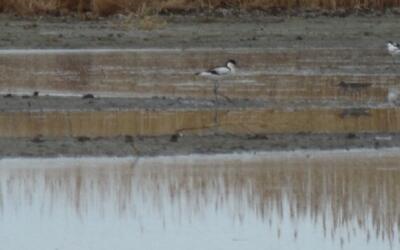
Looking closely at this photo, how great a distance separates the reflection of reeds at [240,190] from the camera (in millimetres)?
11203

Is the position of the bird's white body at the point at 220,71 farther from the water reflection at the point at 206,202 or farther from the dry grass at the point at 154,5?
the dry grass at the point at 154,5

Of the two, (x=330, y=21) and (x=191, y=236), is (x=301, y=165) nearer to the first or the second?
(x=191, y=236)

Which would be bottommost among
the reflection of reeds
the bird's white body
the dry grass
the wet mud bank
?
the dry grass

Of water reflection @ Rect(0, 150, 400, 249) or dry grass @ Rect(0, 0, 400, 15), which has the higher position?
water reflection @ Rect(0, 150, 400, 249)

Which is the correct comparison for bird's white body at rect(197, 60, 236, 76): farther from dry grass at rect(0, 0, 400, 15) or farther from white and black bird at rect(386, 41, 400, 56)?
dry grass at rect(0, 0, 400, 15)

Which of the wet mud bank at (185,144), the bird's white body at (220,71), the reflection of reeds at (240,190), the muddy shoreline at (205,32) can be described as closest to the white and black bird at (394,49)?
the muddy shoreline at (205,32)

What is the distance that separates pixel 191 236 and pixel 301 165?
3106 mm

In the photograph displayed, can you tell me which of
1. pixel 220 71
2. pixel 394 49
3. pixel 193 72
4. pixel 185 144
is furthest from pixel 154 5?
pixel 185 144

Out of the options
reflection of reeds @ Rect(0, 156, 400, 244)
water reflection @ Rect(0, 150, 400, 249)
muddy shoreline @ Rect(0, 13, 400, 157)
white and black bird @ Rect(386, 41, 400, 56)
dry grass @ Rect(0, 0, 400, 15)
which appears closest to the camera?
water reflection @ Rect(0, 150, 400, 249)

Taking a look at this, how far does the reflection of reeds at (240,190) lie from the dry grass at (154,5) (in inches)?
699

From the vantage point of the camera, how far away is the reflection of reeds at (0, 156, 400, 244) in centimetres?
1120

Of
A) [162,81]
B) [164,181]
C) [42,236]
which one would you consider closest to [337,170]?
[164,181]

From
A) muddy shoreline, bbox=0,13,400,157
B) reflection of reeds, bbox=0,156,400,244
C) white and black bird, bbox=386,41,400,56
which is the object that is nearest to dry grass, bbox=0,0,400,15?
muddy shoreline, bbox=0,13,400,157

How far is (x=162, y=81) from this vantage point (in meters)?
20.7
